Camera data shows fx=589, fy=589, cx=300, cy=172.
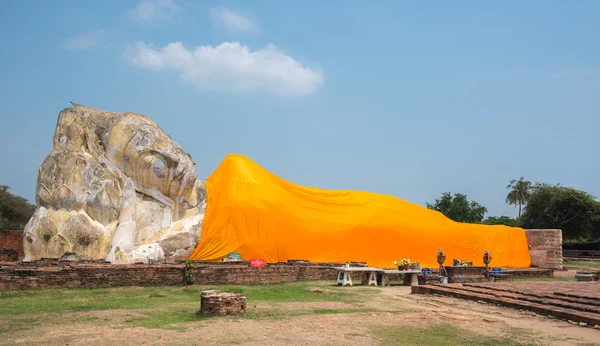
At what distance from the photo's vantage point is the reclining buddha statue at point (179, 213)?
63.0ft

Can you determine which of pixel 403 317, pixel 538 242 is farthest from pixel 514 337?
pixel 538 242

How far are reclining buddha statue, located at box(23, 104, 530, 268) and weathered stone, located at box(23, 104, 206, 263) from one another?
0.11 ft

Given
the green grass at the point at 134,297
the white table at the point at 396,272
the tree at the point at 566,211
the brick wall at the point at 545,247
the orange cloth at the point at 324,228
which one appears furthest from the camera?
the tree at the point at 566,211

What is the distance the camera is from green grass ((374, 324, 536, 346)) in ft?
23.1

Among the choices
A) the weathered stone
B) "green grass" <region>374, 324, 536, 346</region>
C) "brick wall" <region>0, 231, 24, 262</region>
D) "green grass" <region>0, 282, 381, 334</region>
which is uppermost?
the weathered stone

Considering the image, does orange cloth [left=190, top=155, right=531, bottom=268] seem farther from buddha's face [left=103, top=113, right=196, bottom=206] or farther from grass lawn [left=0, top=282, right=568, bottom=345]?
grass lawn [left=0, top=282, right=568, bottom=345]

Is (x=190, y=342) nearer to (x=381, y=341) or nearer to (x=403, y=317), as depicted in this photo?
(x=381, y=341)

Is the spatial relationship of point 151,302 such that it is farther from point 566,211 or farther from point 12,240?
point 566,211

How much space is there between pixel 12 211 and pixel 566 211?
37.7m

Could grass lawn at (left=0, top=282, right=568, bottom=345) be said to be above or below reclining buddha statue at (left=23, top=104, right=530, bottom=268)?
below

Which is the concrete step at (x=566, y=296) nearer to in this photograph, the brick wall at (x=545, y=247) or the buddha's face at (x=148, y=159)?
the buddha's face at (x=148, y=159)

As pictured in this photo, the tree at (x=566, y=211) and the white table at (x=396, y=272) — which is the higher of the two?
the tree at (x=566, y=211)

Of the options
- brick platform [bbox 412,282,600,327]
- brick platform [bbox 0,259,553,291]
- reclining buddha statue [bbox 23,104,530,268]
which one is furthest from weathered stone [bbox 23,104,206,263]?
brick platform [bbox 412,282,600,327]

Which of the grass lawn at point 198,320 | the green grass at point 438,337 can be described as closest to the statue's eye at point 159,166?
the grass lawn at point 198,320
